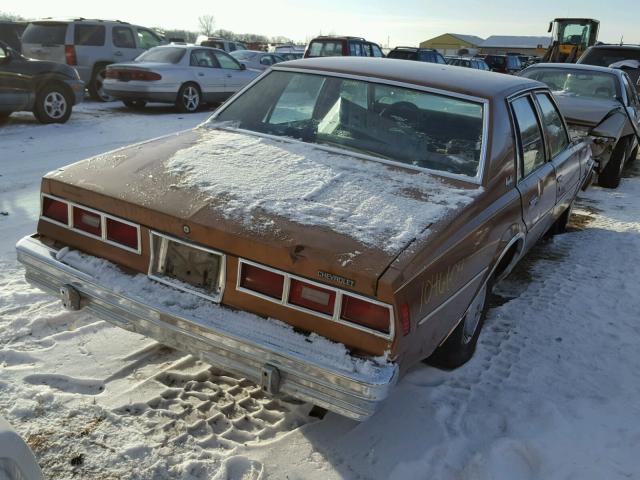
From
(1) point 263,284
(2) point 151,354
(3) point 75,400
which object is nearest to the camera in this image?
A: (1) point 263,284

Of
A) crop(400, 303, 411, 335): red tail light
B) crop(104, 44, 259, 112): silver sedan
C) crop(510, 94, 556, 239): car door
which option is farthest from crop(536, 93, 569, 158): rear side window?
crop(104, 44, 259, 112): silver sedan

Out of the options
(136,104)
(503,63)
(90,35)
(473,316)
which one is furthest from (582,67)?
(503,63)

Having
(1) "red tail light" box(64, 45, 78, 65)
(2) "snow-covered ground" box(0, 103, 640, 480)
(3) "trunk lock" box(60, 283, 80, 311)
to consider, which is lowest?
(2) "snow-covered ground" box(0, 103, 640, 480)

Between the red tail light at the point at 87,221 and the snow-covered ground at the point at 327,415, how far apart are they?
29.7 inches

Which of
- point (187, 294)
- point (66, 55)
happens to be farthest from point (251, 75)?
point (187, 294)

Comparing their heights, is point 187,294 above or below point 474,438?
above

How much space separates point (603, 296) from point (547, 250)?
43.1 inches

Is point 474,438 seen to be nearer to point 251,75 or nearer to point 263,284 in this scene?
point 263,284

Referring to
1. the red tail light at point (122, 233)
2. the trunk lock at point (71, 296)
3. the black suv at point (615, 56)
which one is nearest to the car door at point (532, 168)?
the red tail light at point (122, 233)

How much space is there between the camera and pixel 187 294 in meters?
2.60

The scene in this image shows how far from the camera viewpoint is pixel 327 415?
2.86 m

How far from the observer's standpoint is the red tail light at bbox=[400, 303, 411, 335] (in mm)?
2223

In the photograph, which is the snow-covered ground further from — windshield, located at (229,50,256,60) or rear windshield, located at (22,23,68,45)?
windshield, located at (229,50,256,60)

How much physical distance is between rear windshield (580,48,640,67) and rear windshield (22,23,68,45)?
37.5 ft
